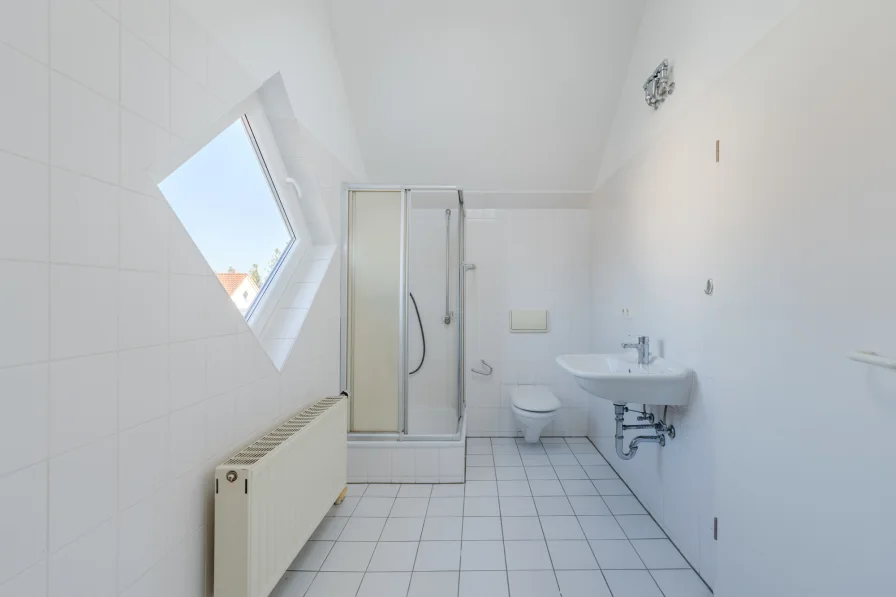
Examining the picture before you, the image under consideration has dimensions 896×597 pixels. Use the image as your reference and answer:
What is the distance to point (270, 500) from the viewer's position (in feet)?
4.29

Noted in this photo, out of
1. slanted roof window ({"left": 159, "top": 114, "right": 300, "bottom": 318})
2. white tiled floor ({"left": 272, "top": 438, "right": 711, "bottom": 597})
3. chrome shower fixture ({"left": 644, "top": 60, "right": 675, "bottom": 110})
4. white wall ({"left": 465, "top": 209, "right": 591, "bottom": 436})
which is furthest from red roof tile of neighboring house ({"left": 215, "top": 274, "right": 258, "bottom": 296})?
chrome shower fixture ({"left": 644, "top": 60, "right": 675, "bottom": 110})

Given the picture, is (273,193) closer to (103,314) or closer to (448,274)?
(103,314)

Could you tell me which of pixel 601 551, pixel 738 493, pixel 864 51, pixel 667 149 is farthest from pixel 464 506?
pixel 864 51

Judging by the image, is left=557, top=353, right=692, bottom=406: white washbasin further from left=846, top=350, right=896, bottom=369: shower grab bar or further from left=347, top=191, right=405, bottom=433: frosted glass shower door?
left=347, top=191, right=405, bottom=433: frosted glass shower door

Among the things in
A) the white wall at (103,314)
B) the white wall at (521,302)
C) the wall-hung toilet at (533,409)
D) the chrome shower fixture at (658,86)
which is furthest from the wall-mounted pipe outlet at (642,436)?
the white wall at (103,314)

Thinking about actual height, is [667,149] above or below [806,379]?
above

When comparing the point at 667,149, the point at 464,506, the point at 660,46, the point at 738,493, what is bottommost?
the point at 464,506

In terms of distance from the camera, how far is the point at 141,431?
37.4 inches

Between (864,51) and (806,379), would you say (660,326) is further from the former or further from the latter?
(864,51)

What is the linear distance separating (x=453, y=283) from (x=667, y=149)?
67.6 inches

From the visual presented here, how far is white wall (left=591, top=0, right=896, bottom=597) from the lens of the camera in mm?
903

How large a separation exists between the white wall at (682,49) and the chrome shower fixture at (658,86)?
0.13ft

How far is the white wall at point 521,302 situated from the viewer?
316 cm

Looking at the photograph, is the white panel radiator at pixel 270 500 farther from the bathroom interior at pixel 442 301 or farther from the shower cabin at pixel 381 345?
the shower cabin at pixel 381 345
